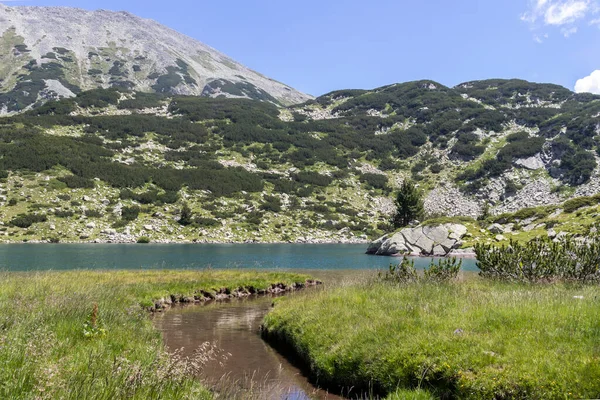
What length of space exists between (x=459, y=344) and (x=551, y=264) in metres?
10.4

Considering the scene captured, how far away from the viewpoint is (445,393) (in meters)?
7.55

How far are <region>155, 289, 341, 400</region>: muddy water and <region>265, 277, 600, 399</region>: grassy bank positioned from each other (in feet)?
2.80

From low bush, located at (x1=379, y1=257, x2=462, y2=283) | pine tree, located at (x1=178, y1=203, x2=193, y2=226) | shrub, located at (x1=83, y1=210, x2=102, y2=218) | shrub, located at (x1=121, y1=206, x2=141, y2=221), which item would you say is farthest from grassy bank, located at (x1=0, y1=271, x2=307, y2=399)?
shrub, located at (x1=83, y1=210, x2=102, y2=218)

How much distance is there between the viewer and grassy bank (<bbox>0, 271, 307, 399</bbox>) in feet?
14.2

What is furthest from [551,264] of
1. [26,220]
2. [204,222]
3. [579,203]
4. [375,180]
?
[375,180]

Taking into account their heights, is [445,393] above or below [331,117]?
below

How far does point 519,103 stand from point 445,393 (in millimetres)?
206260

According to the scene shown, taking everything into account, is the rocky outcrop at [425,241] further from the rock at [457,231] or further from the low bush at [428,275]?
the low bush at [428,275]

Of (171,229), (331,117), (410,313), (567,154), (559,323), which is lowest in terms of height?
(171,229)

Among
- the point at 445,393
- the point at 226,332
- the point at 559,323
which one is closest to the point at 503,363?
the point at 445,393

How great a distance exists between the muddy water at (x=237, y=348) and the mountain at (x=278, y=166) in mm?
44524

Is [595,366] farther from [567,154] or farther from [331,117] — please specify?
[331,117]

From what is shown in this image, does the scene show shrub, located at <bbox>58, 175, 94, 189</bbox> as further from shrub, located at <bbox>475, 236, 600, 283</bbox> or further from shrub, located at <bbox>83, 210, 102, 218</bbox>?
shrub, located at <bbox>475, 236, 600, 283</bbox>

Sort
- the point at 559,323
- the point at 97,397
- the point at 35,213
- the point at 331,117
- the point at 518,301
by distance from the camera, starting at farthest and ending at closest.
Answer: the point at 331,117 < the point at 35,213 < the point at 518,301 < the point at 559,323 < the point at 97,397
